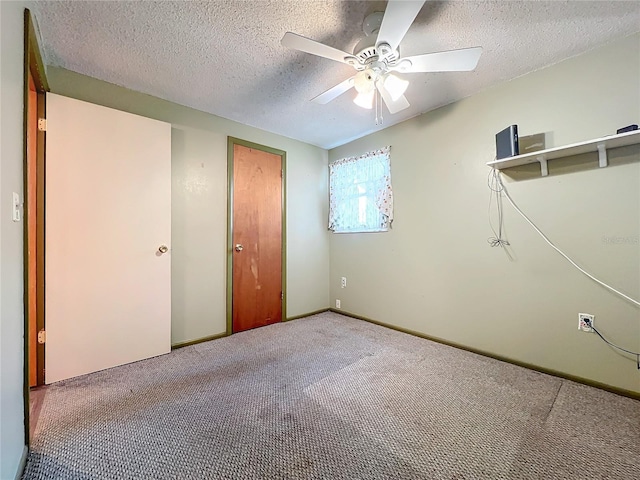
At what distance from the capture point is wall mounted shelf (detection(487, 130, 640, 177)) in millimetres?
1594

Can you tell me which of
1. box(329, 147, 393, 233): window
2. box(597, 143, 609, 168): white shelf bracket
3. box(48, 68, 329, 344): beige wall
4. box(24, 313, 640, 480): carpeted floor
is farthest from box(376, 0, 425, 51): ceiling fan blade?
box(24, 313, 640, 480): carpeted floor

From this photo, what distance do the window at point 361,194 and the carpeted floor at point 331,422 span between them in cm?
156

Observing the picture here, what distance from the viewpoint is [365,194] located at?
127 inches

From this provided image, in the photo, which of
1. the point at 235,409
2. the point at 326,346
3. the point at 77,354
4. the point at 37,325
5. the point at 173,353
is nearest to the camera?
the point at 235,409

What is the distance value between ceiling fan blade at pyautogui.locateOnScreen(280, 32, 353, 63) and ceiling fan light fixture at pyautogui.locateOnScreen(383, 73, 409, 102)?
1.16 feet

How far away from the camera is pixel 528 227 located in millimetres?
2066

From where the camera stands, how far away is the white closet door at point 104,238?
6.07ft

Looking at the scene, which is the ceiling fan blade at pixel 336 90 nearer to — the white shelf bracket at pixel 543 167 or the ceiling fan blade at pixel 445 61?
the ceiling fan blade at pixel 445 61

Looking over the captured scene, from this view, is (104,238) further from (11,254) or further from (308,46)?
(308,46)

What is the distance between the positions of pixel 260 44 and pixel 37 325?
2407 millimetres

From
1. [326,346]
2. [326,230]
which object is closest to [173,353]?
[326,346]

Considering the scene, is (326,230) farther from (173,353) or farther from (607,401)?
(607,401)

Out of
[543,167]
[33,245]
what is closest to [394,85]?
[543,167]

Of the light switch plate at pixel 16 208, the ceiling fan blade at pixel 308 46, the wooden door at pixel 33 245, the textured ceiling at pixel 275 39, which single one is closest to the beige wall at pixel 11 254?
the light switch plate at pixel 16 208
